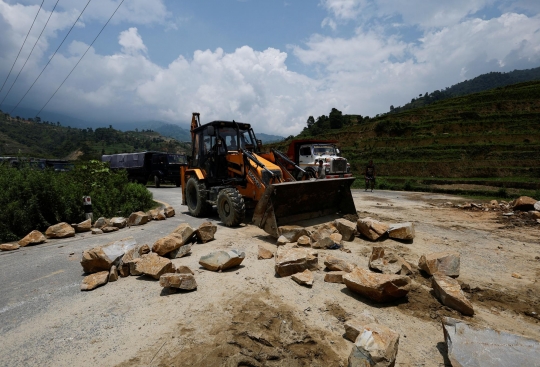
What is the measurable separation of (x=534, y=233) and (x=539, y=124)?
29387mm

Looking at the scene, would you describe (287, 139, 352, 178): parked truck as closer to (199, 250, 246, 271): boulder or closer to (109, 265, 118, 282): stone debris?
(199, 250, 246, 271): boulder

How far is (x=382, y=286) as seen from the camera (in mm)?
3051

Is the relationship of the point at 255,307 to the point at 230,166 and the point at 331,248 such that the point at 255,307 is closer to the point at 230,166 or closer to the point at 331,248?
the point at 331,248

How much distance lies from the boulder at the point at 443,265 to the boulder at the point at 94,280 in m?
4.33

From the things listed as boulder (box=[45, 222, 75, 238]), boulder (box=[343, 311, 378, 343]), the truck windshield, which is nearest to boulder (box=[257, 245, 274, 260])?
boulder (box=[343, 311, 378, 343])

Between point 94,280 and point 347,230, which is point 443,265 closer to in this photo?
point 347,230

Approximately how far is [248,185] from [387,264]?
3.91 metres

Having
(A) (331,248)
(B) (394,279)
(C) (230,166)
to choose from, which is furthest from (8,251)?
(B) (394,279)

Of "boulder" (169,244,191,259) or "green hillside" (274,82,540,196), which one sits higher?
"green hillside" (274,82,540,196)

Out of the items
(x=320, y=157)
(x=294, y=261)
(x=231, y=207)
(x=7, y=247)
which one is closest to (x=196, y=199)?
(x=231, y=207)

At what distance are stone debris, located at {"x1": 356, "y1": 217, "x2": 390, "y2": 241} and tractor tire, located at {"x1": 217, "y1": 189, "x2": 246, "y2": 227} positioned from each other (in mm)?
2549

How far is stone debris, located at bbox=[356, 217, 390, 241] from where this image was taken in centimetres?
538

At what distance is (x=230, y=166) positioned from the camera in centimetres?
765

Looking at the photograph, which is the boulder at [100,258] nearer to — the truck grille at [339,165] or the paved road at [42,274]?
the paved road at [42,274]
